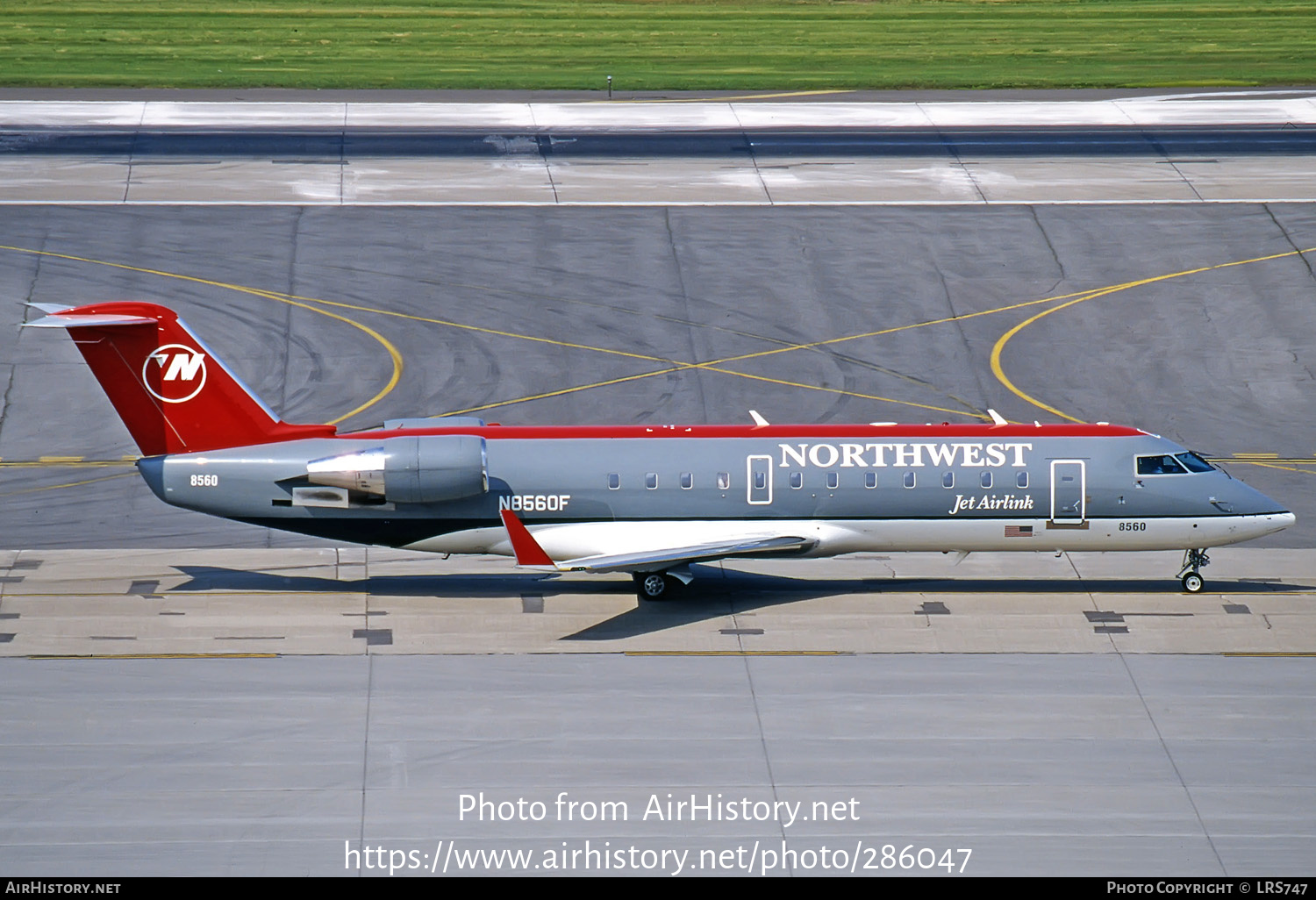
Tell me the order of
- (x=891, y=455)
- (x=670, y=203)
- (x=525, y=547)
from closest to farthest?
(x=525, y=547) < (x=891, y=455) < (x=670, y=203)

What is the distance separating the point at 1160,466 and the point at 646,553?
448 inches

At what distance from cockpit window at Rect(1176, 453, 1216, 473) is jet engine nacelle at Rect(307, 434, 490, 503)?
1524 centimetres

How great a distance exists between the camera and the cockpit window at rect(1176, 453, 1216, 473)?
1469 inches

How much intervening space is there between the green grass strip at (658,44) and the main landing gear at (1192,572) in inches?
1674

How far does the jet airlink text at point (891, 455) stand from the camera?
1428 inches

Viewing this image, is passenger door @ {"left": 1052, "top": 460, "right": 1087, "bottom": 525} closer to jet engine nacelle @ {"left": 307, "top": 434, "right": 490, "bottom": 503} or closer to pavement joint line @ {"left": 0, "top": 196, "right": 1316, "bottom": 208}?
jet engine nacelle @ {"left": 307, "top": 434, "right": 490, "bottom": 503}

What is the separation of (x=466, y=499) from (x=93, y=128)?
126ft

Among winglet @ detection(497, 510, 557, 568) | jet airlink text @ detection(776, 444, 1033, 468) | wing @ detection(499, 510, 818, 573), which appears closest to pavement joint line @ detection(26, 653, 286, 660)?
winglet @ detection(497, 510, 557, 568)

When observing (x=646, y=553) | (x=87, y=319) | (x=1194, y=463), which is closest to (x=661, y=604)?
(x=646, y=553)

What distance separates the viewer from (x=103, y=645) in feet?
111

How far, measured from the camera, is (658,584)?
3662 centimetres

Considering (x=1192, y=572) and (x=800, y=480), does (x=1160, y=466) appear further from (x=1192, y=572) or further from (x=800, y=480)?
(x=800, y=480)

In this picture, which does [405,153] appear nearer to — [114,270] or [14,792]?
[114,270]
